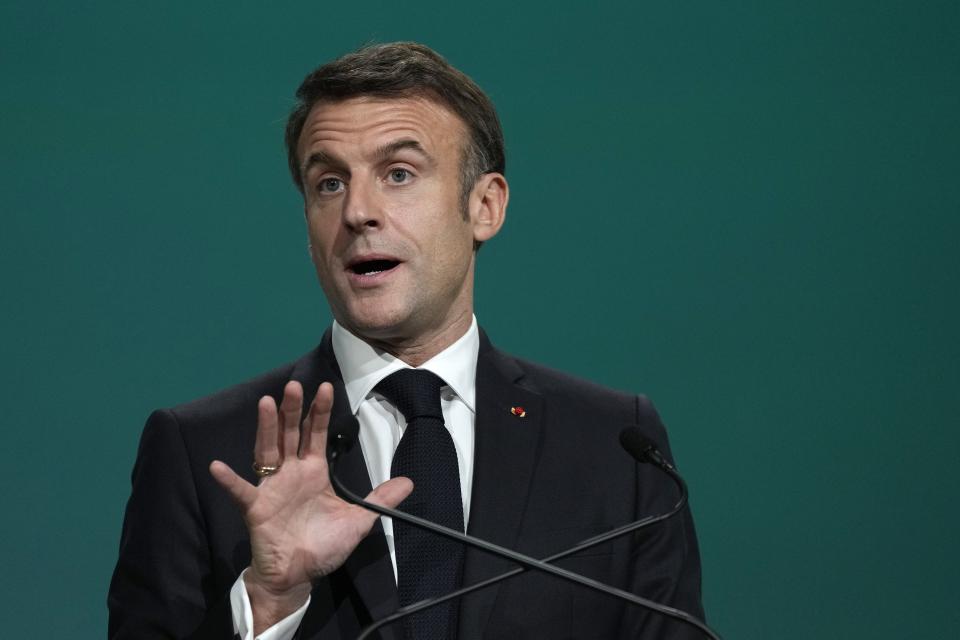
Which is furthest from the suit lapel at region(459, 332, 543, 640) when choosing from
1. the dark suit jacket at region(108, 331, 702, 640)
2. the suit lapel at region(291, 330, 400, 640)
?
the suit lapel at region(291, 330, 400, 640)

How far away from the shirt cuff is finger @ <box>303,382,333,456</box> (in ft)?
0.66

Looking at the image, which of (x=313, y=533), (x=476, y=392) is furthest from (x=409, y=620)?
(x=476, y=392)

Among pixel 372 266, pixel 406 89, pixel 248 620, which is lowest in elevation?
pixel 248 620

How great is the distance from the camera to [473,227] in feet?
6.93

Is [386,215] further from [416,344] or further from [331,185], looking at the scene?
[416,344]

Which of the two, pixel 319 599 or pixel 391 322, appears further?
pixel 391 322

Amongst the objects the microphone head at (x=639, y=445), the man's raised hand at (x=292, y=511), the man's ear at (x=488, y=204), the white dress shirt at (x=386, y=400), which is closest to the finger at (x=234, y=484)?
the man's raised hand at (x=292, y=511)

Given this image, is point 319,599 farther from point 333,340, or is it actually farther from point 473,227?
point 473,227

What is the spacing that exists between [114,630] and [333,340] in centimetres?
56

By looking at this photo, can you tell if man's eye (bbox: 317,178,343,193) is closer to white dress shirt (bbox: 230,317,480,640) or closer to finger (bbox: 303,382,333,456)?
white dress shirt (bbox: 230,317,480,640)

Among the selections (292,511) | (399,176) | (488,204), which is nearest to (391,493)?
(292,511)

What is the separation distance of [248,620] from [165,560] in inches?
9.2

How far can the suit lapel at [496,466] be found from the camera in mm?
1811

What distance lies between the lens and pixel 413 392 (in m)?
1.94
